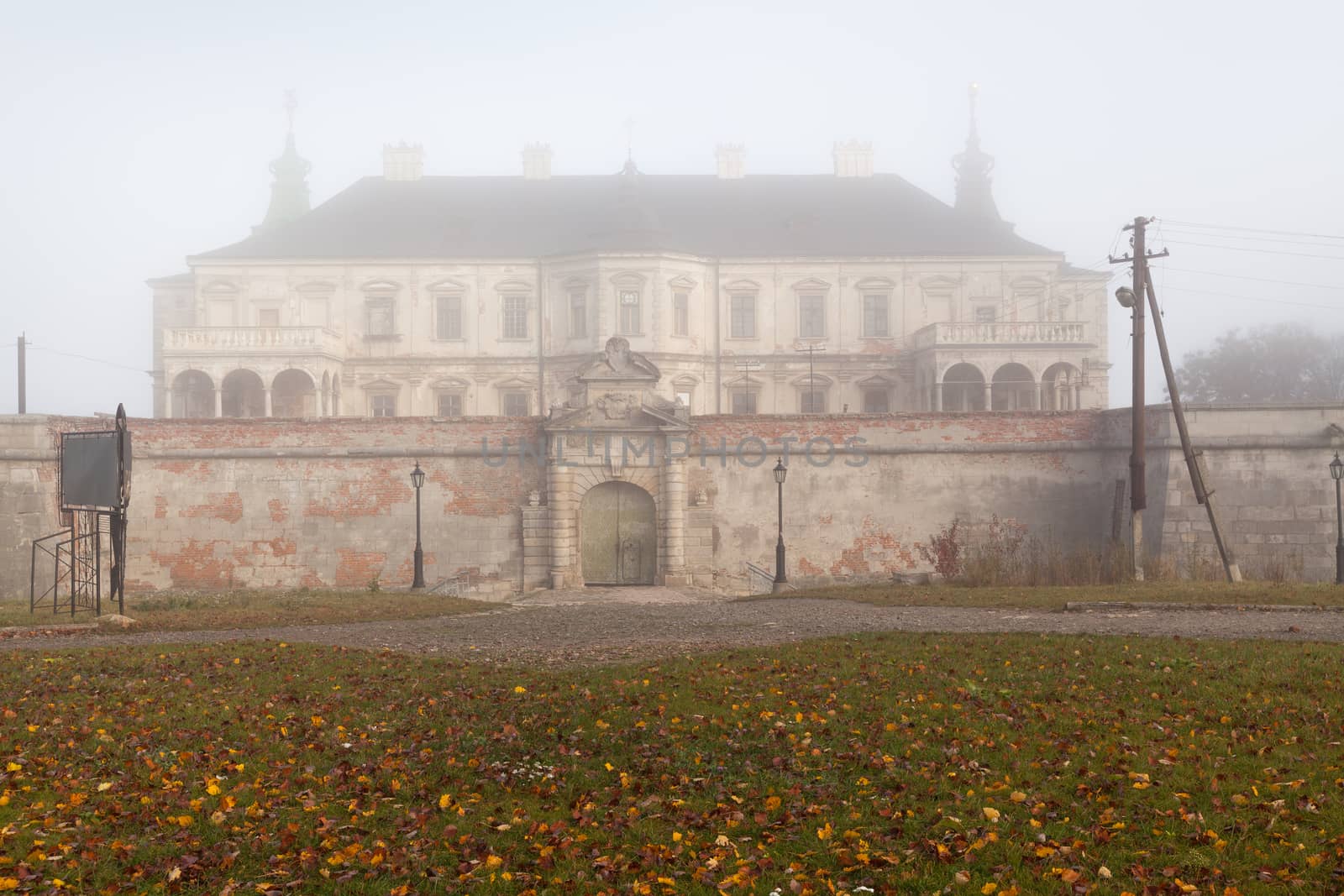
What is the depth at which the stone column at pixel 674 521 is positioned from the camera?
84.1 ft

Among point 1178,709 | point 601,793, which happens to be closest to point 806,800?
point 601,793

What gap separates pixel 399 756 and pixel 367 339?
3932cm

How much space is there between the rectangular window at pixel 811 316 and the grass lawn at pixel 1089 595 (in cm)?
2584

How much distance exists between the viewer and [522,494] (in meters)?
26.2

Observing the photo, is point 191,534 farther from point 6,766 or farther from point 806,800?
point 806,800

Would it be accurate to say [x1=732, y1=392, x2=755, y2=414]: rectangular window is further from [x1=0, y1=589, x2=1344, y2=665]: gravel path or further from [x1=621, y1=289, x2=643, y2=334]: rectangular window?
[x1=0, y1=589, x2=1344, y2=665]: gravel path

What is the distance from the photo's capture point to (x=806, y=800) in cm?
720

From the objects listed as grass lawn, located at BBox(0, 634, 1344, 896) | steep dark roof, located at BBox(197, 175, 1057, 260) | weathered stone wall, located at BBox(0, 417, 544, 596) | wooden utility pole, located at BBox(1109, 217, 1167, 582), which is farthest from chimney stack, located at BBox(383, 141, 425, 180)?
grass lawn, located at BBox(0, 634, 1344, 896)

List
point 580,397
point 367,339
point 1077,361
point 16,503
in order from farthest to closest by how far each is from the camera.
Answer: point 367,339, point 1077,361, point 580,397, point 16,503

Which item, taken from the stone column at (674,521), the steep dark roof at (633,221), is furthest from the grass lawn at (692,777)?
the steep dark roof at (633,221)

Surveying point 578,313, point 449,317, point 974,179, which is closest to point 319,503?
point 578,313

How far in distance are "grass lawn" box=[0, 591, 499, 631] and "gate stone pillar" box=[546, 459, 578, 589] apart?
4242mm

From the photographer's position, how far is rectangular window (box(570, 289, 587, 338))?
4462cm
